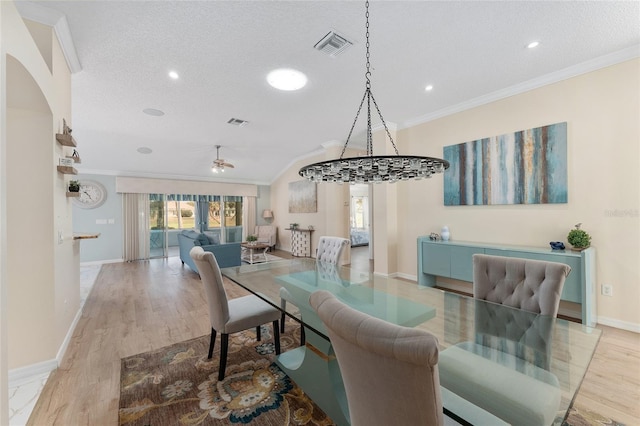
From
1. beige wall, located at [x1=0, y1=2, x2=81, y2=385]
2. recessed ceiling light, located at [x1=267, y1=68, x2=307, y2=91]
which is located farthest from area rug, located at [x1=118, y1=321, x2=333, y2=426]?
recessed ceiling light, located at [x1=267, y1=68, x2=307, y2=91]

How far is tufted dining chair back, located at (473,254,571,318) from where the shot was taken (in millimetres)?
1629

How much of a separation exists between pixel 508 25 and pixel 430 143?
217 centimetres

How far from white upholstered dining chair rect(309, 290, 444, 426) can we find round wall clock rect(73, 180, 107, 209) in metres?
8.24

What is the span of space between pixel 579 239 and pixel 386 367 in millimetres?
3306

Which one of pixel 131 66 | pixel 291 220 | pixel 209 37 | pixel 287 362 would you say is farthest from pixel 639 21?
pixel 291 220

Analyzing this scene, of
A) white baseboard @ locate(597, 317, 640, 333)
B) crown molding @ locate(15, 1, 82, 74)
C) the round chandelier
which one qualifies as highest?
crown molding @ locate(15, 1, 82, 74)

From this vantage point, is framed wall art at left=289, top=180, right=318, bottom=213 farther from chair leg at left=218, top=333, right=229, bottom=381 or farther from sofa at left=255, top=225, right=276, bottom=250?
chair leg at left=218, top=333, right=229, bottom=381

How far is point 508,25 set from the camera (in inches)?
93.0

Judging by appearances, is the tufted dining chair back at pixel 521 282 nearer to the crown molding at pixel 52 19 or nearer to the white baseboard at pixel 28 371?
the white baseboard at pixel 28 371

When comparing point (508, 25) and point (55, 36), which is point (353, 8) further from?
point (55, 36)

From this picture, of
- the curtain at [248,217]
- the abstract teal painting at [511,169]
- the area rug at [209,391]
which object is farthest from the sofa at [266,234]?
the area rug at [209,391]

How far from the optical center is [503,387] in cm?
108

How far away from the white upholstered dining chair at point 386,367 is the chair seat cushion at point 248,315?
1.40m

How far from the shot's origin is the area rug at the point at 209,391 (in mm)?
1664
